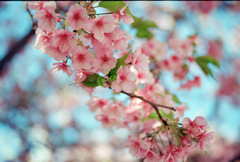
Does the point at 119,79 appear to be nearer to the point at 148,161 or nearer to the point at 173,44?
the point at 148,161

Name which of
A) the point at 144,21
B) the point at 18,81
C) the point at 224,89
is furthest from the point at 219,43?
the point at 18,81

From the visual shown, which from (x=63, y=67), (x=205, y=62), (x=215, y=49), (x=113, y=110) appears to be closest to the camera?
(x=63, y=67)

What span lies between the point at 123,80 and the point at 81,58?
177mm

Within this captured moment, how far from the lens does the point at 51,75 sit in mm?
4738

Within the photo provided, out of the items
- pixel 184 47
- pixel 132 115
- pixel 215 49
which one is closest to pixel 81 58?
pixel 132 115

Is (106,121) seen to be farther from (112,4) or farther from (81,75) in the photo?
(112,4)

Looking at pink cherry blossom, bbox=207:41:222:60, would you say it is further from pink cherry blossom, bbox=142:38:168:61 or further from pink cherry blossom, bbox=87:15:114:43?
pink cherry blossom, bbox=87:15:114:43

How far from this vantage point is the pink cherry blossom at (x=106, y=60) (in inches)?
24.5

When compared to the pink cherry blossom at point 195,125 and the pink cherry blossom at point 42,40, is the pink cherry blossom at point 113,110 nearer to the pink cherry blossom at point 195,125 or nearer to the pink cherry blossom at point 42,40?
the pink cherry blossom at point 195,125

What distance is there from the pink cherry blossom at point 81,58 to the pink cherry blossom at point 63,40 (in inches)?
0.9

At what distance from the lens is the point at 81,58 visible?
629 mm

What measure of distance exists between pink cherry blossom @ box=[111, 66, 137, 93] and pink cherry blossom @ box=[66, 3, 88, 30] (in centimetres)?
21

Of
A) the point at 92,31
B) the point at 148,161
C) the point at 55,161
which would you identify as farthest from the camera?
the point at 55,161

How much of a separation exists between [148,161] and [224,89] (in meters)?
4.98
